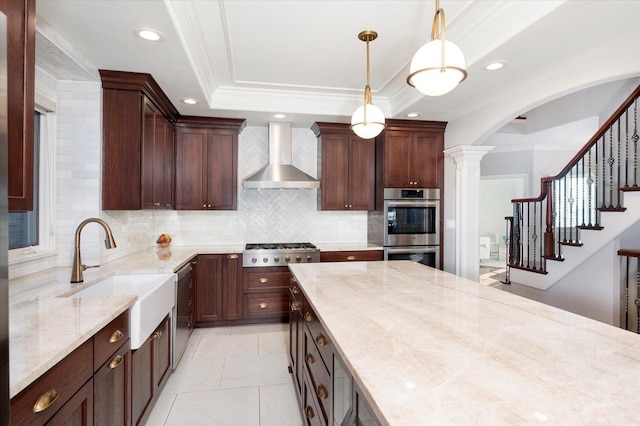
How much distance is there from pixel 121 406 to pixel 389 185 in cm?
342

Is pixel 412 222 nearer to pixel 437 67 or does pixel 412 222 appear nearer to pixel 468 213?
pixel 468 213

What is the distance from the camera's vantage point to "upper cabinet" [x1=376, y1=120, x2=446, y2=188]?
4.29 m

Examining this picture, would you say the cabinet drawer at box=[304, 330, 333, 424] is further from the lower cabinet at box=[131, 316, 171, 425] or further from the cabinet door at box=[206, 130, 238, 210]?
the cabinet door at box=[206, 130, 238, 210]

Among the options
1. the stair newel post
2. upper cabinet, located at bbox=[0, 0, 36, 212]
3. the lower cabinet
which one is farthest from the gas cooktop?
the stair newel post

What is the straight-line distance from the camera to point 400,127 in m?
4.29

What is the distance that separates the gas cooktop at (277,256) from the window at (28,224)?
1905mm

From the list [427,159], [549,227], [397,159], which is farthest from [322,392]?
[549,227]

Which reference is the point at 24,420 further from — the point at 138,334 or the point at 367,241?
the point at 367,241

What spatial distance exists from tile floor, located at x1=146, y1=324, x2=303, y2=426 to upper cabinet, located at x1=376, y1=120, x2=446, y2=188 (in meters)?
2.32

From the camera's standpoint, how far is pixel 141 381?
2023 millimetres

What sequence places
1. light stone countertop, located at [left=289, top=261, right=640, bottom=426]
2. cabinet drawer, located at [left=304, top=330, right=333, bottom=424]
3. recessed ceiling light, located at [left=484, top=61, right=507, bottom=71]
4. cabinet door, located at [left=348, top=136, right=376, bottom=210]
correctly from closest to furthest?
1. light stone countertop, located at [left=289, top=261, right=640, bottom=426]
2. cabinet drawer, located at [left=304, top=330, right=333, bottom=424]
3. recessed ceiling light, located at [left=484, top=61, right=507, bottom=71]
4. cabinet door, located at [left=348, top=136, right=376, bottom=210]

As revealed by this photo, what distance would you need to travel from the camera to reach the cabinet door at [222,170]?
4.20 m

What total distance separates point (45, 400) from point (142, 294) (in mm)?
1427

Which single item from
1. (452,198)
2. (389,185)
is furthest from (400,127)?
(452,198)
